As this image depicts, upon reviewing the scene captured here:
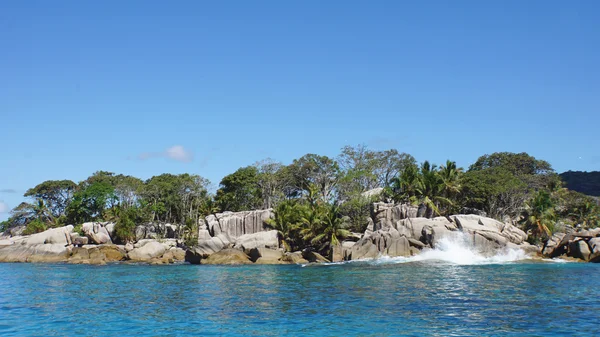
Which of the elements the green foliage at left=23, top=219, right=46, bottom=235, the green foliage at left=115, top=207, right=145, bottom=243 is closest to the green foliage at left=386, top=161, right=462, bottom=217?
the green foliage at left=115, top=207, right=145, bottom=243

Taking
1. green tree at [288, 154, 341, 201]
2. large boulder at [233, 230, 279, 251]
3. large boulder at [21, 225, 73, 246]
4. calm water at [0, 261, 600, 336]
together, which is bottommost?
calm water at [0, 261, 600, 336]

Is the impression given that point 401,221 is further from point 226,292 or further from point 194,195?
point 194,195

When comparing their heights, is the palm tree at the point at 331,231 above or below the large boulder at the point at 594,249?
above

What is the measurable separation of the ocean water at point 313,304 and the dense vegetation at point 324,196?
19.9 m

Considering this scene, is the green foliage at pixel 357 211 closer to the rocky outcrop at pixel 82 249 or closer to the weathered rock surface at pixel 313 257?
the weathered rock surface at pixel 313 257

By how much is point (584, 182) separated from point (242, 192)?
9976cm

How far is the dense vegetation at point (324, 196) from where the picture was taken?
5750 cm

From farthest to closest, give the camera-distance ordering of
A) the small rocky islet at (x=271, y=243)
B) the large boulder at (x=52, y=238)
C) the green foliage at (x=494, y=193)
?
the large boulder at (x=52, y=238) → the green foliage at (x=494, y=193) → the small rocky islet at (x=271, y=243)

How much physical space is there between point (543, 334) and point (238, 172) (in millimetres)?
63918

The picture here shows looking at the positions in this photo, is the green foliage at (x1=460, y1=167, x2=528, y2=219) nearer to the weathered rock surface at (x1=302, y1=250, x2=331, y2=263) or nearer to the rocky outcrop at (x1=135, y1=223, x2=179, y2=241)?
the weathered rock surface at (x1=302, y1=250, x2=331, y2=263)

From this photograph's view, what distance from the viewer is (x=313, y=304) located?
22.6 m

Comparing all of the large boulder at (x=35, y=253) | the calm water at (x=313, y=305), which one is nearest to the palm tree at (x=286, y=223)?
the calm water at (x=313, y=305)

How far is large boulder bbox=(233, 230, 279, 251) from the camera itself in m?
55.4

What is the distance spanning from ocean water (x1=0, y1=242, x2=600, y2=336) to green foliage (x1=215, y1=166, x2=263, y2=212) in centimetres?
3866
